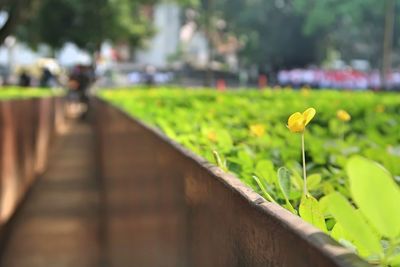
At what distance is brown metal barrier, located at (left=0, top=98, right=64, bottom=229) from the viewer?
21.2ft

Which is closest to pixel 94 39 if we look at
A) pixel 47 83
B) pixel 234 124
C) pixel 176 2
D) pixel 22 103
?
pixel 176 2

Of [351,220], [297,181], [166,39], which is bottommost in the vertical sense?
[297,181]

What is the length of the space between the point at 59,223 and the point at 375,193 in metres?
7.44

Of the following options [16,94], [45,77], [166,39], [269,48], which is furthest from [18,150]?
[166,39]

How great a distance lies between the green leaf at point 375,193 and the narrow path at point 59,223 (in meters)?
5.54

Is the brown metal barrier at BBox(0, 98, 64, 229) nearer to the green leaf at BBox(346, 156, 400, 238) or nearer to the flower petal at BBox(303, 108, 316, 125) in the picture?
the flower petal at BBox(303, 108, 316, 125)

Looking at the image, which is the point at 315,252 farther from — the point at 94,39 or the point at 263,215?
the point at 94,39

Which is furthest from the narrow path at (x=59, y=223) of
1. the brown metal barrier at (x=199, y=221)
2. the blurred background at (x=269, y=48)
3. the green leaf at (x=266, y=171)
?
the blurred background at (x=269, y=48)

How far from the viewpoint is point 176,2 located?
29.7 metres

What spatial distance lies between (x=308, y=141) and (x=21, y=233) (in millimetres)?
5062

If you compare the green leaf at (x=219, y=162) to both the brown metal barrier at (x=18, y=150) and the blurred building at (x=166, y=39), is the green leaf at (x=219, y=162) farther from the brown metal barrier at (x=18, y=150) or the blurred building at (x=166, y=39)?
the blurred building at (x=166, y=39)

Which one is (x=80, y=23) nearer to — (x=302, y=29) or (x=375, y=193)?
(x=302, y=29)

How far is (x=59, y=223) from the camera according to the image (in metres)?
8.05

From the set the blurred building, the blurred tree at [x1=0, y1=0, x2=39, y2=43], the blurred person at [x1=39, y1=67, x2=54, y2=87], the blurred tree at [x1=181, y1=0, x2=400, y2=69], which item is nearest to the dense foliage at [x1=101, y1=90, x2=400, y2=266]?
the blurred tree at [x1=0, y1=0, x2=39, y2=43]
